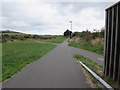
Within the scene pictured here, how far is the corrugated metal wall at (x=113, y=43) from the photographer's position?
4879mm

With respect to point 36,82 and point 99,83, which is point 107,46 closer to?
point 99,83

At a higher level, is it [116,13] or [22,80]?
[116,13]

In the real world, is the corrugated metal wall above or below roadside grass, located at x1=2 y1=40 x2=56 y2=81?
above

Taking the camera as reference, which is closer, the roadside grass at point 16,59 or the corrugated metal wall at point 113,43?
the corrugated metal wall at point 113,43

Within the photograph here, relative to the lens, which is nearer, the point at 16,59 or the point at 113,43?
the point at 113,43

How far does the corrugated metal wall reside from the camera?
488 centimetres

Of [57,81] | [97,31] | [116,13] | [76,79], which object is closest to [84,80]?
[76,79]

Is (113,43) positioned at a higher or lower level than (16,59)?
higher

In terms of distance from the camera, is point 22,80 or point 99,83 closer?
point 99,83

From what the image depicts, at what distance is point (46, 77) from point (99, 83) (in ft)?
6.91

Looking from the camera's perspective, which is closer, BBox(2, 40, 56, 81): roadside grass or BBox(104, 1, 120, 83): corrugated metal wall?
BBox(104, 1, 120, 83): corrugated metal wall

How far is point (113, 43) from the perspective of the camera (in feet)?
A: 17.3

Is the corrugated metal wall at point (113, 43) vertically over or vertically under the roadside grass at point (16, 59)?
over

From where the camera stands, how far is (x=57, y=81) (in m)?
5.13
